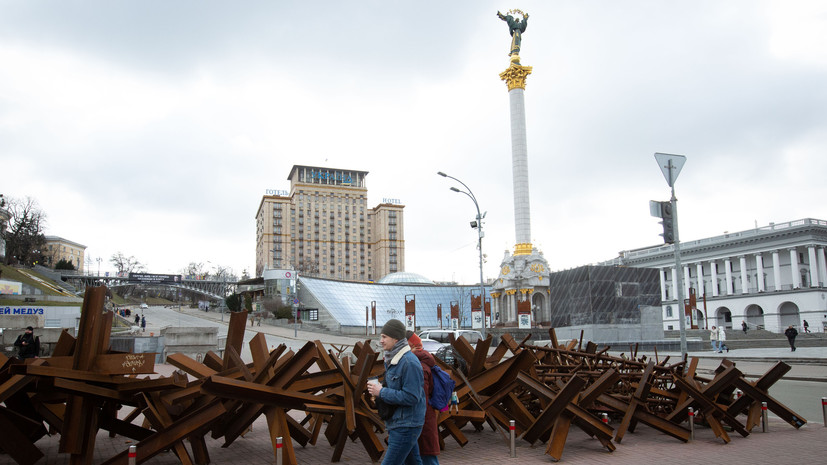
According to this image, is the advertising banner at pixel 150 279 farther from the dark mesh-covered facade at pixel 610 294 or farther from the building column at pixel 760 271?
the building column at pixel 760 271

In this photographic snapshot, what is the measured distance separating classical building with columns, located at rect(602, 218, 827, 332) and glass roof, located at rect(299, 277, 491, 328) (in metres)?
32.4

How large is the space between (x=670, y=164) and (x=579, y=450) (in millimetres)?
7343

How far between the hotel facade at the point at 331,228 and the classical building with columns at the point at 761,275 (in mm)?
92961

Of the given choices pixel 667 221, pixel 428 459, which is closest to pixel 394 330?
pixel 428 459

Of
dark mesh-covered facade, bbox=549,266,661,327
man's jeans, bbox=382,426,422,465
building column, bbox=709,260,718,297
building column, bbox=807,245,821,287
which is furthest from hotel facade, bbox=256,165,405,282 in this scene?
man's jeans, bbox=382,426,422,465

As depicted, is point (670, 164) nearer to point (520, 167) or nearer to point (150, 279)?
point (520, 167)

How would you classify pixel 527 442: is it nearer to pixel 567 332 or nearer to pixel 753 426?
pixel 753 426

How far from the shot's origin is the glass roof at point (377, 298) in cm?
7625

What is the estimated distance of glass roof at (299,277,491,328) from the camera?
250 feet

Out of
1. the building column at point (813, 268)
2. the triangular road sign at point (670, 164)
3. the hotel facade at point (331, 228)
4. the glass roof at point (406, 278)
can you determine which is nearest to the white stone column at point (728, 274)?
the building column at point (813, 268)

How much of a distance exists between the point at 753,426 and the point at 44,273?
91727 mm

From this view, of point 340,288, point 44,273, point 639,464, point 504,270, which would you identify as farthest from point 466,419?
point 44,273

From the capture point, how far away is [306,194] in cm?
16675

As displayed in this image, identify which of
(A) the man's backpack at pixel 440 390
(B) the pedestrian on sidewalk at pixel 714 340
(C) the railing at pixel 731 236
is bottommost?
(B) the pedestrian on sidewalk at pixel 714 340
